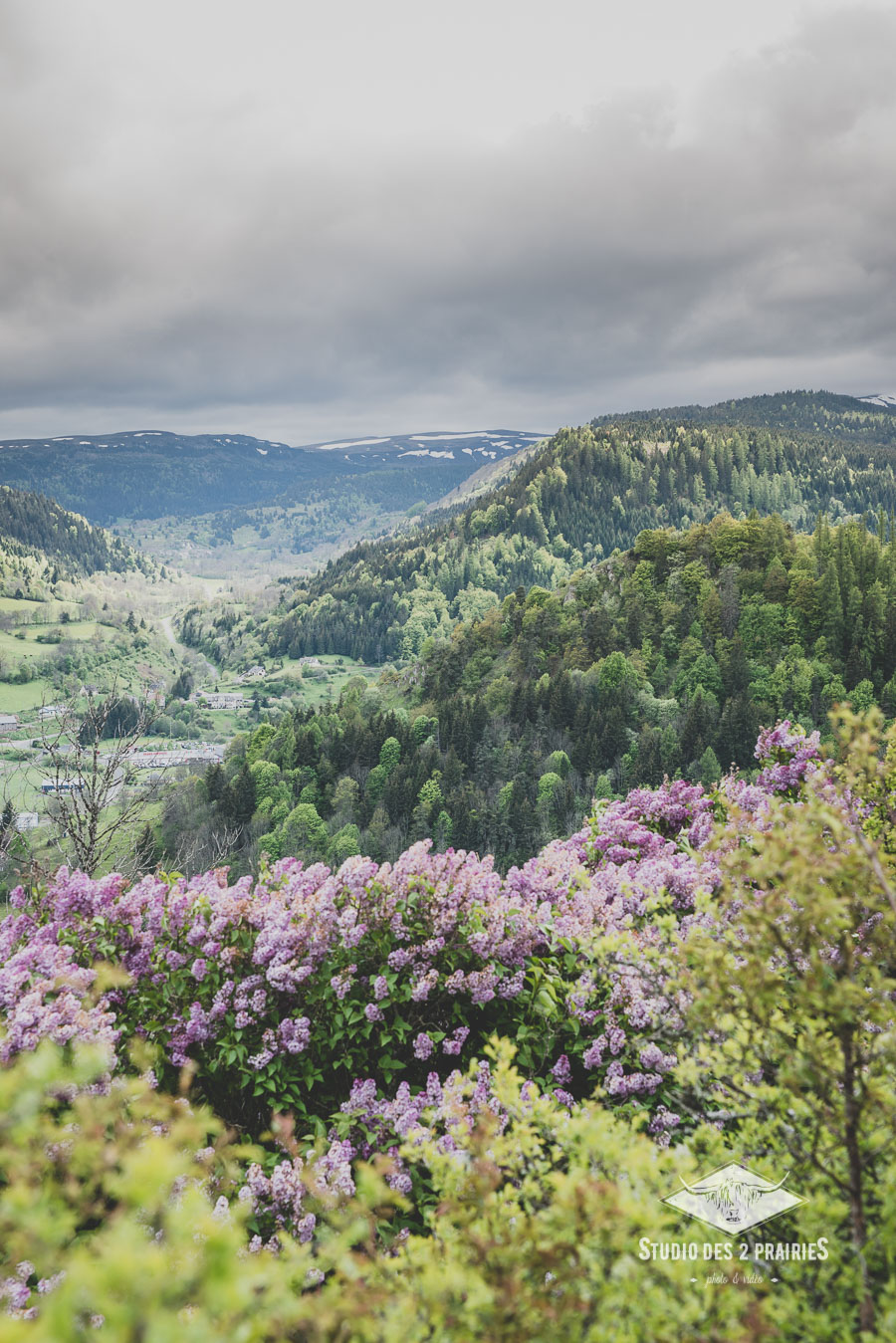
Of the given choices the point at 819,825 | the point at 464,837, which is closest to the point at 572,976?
the point at 819,825

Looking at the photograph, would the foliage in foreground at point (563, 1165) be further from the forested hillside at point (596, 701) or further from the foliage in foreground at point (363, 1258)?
the forested hillside at point (596, 701)

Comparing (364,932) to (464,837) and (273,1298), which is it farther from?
(464,837)

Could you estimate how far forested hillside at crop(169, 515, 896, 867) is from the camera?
65250mm
